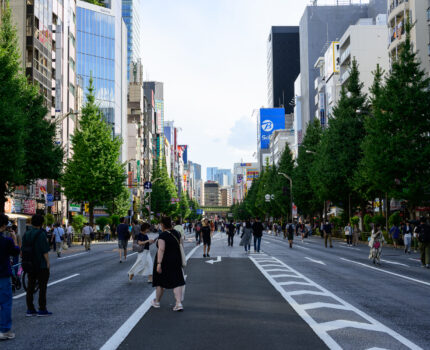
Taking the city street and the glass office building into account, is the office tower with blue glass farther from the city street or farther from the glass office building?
the city street

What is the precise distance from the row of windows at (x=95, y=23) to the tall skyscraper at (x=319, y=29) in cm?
3982

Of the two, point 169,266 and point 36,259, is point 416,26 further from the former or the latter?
point 36,259

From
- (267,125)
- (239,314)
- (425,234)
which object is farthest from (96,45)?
(267,125)

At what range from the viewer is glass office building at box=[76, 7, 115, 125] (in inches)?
3506

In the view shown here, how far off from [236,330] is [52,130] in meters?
26.0

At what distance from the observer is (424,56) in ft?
156

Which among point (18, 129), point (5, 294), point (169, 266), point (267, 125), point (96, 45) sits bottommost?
point (5, 294)

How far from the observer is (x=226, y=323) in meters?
8.33

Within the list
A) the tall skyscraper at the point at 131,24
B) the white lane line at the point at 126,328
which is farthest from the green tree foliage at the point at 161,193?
the white lane line at the point at 126,328

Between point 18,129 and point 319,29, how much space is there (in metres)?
92.7

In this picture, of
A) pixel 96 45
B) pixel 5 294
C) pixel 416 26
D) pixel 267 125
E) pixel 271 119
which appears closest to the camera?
pixel 5 294

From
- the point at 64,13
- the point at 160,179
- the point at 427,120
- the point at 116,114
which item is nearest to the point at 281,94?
the point at 160,179

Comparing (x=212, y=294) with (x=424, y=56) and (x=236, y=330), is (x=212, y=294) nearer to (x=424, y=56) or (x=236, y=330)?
(x=236, y=330)

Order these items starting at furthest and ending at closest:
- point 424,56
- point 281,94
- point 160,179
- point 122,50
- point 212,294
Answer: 1. point 281,94
2. point 160,179
3. point 122,50
4. point 424,56
5. point 212,294
